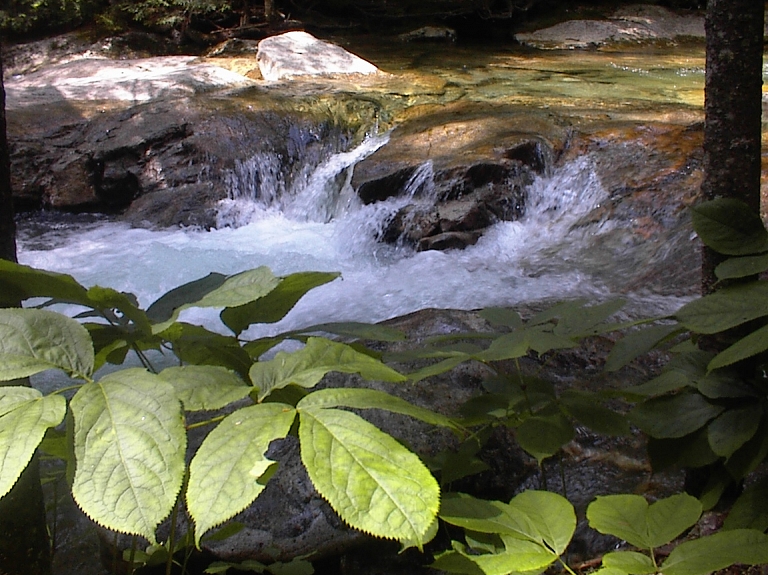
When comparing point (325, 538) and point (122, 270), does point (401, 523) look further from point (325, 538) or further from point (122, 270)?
point (122, 270)

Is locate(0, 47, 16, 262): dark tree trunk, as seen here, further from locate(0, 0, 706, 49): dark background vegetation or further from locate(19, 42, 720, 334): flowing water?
locate(0, 0, 706, 49): dark background vegetation

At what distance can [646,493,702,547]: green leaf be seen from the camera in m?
1.06

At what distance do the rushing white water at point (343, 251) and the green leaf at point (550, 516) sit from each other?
307 centimetres

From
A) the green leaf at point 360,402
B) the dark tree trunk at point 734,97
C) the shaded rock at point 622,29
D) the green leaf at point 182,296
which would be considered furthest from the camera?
the shaded rock at point 622,29

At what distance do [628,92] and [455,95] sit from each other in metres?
2.01

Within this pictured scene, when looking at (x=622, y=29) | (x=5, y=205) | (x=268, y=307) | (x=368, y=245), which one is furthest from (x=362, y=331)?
(x=622, y=29)

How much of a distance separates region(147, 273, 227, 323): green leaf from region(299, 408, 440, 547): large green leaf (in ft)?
1.23

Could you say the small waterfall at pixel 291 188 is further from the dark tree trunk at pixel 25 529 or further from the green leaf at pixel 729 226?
the dark tree trunk at pixel 25 529

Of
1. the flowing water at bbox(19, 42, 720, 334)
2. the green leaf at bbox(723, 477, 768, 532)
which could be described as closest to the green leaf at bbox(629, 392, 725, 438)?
the green leaf at bbox(723, 477, 768, 532)

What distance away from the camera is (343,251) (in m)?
6.05

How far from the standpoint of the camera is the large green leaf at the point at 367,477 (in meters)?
0.69

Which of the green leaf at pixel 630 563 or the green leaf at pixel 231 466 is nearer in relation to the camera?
the green leaf at pixel 231 466

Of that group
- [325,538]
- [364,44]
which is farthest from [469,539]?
[364,44]

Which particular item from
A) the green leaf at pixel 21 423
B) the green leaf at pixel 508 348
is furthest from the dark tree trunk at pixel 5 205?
the green leaf at pixel 508 348
